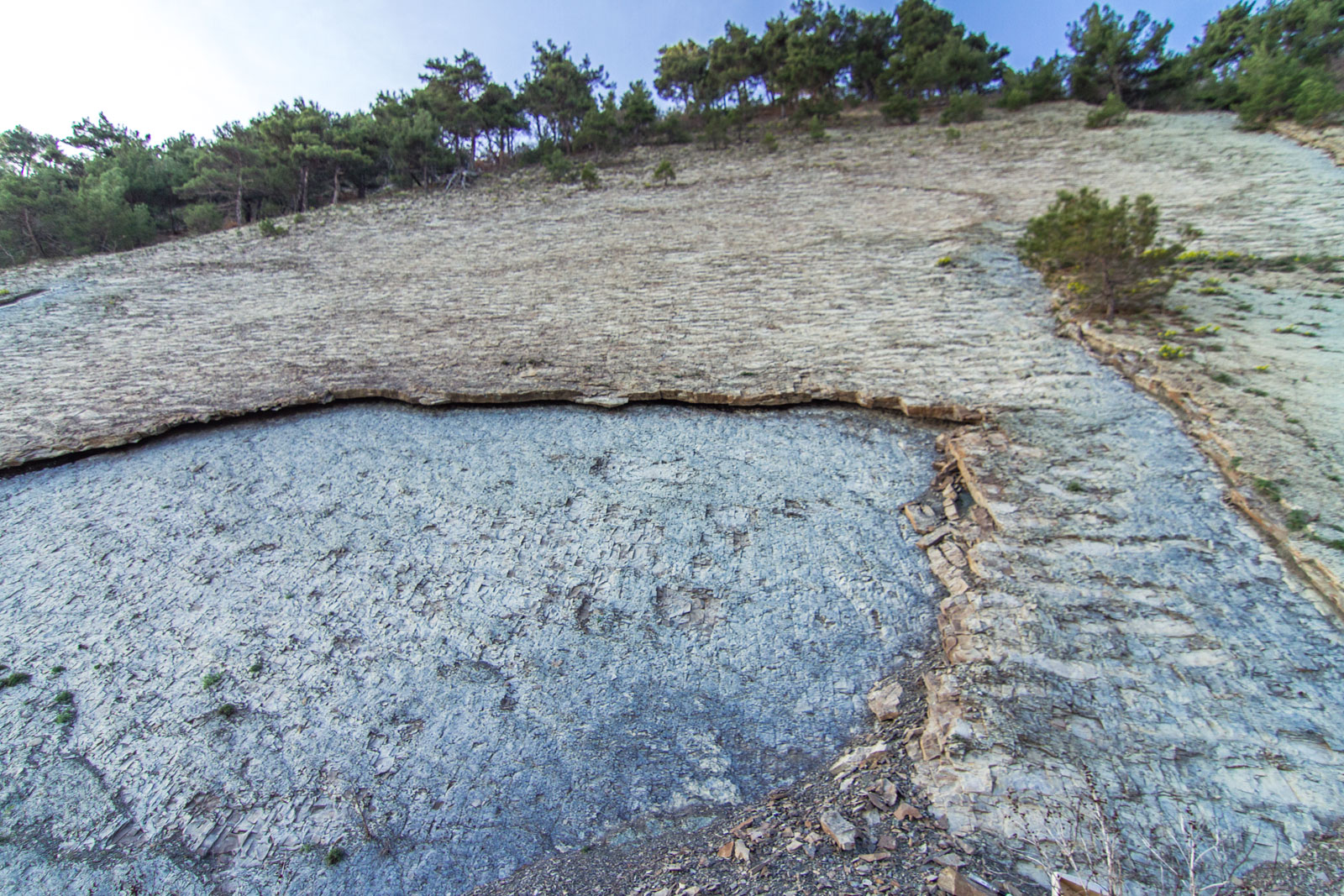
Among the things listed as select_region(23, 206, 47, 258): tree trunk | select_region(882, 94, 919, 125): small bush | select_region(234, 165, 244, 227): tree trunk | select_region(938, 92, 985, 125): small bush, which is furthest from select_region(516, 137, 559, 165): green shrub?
select_region(23, 206, 47, 258): tree trunk

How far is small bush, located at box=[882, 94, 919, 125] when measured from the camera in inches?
732

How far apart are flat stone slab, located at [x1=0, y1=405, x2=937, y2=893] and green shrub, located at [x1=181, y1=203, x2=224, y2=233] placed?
1559cm

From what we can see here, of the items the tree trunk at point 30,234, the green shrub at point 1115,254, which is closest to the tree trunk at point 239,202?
the tree trunk at point 30,234

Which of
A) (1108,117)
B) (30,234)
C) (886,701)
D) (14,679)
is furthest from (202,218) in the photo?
(1108,117)

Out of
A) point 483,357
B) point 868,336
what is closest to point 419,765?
point 483,357

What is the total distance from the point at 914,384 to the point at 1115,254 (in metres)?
2.89

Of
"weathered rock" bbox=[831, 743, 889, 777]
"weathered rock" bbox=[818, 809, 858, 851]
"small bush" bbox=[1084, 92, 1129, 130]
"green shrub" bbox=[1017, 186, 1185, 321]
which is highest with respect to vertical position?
"small bush" bbox=[1084, 92, 1129, 130]

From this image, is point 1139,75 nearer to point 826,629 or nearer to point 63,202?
point 826,629

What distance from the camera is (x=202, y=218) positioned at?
1697 cm

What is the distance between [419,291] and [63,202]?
1627 centimetres

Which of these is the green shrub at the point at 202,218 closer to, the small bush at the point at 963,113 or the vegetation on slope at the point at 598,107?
the vegetation on slope at the point at 598,107

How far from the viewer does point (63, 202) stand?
16312 mm

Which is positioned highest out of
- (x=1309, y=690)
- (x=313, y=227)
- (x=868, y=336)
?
(x=313, y=227)

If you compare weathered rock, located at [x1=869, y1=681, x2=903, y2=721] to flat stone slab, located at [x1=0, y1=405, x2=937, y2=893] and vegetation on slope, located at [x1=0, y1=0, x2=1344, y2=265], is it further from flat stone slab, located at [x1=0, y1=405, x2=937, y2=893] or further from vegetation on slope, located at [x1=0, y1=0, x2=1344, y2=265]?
vegetation on slope, located at [x1=0, y1=0, x2=1344, y2=265]
